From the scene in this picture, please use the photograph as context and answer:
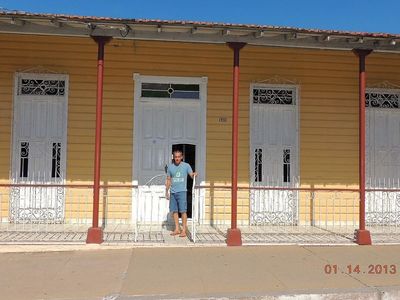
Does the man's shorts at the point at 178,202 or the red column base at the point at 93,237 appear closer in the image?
the red column base at the point at 93,237

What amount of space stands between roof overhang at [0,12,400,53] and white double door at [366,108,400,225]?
2052mm

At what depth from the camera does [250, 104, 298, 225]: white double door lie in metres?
10.0

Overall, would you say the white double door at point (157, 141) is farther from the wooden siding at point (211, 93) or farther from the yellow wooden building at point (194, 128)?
the wooden siding at point (211, 93)

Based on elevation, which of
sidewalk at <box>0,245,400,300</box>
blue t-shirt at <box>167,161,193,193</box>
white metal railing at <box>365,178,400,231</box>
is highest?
blue t-shirt at <box>167,161,193,193</box>

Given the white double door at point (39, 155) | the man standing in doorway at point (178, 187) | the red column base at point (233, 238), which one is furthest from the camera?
the white double door at point (39, 155)

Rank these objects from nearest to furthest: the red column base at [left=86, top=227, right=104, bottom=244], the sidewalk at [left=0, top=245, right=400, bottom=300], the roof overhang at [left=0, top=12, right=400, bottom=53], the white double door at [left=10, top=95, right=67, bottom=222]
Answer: the sidewalk at [left=0, top=245, right=400, bottom=300]
the roof overhang at [left=0, top=12, right=400, bottom=53]
the red column base at [left=86, top=227, right=104, bottom=244]
the white double door at [left=10, top=95, right=67, bottom=222]

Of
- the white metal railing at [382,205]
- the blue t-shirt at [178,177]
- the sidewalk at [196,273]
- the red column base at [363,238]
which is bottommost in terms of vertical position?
the sidewalk at [196,273]

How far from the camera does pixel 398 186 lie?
33.9ft

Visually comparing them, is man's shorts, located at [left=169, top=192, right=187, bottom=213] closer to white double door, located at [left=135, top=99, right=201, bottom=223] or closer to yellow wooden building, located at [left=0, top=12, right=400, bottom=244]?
yellow wooden building, located at [left=0, top=12, right=400, bottom=244]

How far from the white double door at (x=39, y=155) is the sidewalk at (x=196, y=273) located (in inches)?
78.9

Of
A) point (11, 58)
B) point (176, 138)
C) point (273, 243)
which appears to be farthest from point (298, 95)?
point (11, 58)

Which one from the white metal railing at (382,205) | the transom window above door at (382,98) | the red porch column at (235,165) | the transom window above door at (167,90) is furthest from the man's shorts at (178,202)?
the transom window above door at (382,98)

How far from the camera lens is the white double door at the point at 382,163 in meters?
10.3

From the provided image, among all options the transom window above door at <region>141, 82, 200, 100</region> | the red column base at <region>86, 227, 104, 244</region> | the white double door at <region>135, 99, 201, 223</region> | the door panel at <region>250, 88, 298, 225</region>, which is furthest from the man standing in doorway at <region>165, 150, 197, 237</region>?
the door panel at <region>250, 88, 298, 225</region>
